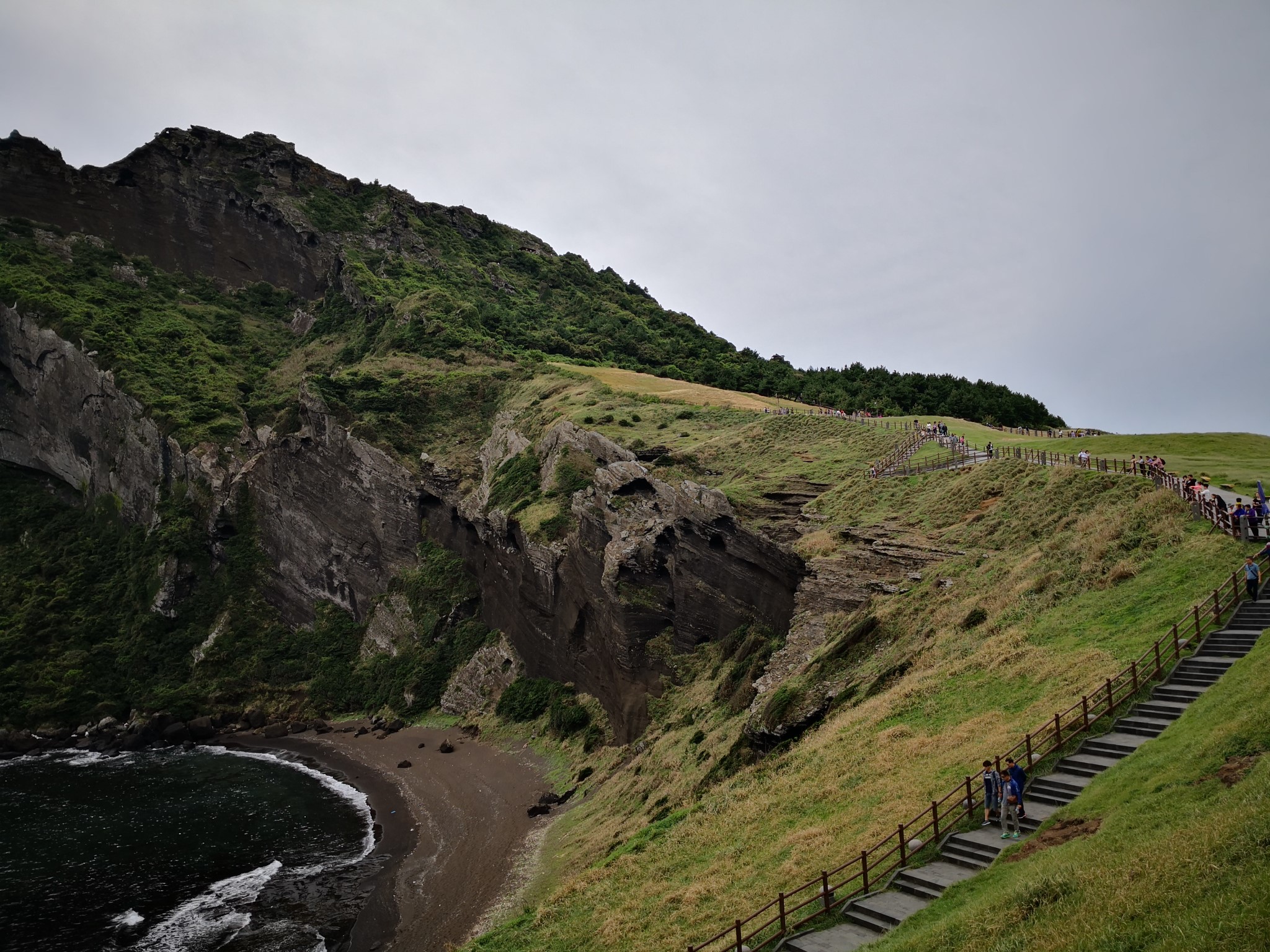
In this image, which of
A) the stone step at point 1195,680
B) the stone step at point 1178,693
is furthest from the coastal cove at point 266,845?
the stone step at point 1195,680

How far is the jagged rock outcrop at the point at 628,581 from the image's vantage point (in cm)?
4809

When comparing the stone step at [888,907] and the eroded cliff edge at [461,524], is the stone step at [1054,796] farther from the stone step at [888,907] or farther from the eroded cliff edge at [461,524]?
the eroded cliff edge at [461,524]

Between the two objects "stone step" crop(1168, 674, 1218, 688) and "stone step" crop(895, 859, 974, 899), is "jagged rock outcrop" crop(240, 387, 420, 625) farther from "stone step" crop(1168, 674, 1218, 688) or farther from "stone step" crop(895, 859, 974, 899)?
"stone step" crop(1168, 674, 1218, 688)

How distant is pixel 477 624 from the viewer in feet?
253

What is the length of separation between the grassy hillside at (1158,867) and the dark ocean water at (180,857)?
30.2 m

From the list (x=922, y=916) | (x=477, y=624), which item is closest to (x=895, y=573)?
(x=922, y=916)

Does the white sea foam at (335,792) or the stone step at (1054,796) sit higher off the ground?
the stone step at (1054,796)

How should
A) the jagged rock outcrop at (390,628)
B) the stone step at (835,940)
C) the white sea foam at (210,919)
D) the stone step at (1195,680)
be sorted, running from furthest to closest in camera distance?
1. the jagged rock outcrop at (390,628)
2. the white sea foam at (210,919)
3. the stone step at (1195,680)
4. the stone step at (835,940)

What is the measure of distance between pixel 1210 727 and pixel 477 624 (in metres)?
67.4

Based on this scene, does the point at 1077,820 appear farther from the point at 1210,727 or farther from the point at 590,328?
the point at 590,328

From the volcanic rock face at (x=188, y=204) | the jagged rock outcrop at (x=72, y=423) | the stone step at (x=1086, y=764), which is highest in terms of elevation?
the volcanic rock face at (x=188, y=204)

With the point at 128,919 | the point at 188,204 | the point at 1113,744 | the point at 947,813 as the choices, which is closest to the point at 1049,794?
the point at 1113,744

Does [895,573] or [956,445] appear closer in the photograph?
[895,573]

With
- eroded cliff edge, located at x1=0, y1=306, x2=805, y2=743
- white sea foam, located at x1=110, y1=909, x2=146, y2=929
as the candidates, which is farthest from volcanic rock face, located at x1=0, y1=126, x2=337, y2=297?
white sea foam, located at x1=110, y1=909, x2=146, y2=929
